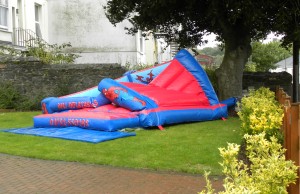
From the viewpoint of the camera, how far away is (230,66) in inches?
557

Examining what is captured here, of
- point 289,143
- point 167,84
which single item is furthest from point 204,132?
point 289,143

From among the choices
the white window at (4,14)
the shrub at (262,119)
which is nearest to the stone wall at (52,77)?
the white window at (4,14)

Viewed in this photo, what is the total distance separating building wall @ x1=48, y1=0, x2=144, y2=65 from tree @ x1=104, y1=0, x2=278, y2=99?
8966 mm

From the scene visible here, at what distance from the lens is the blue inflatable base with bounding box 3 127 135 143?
937 centimetres

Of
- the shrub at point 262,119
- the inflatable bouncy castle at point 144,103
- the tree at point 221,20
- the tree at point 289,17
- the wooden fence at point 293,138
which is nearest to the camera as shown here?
the wooden fence at point 293,138

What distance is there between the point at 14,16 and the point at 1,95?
593 centimetres

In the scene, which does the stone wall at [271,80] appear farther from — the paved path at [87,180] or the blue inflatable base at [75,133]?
the paved path at [87,180]

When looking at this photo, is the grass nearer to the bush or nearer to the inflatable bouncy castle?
the inflatable bouncy castle

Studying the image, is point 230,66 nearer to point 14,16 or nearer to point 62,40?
point 14,16

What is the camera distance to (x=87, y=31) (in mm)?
25500

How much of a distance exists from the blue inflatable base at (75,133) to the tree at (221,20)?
13.8 ft

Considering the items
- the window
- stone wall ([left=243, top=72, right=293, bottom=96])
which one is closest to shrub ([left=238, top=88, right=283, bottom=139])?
stone wall ([left=243, top=72, right=293, bottom=96])

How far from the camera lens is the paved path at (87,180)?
580 centimetres

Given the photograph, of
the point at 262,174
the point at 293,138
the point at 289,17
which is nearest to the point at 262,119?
the point at 293,138
